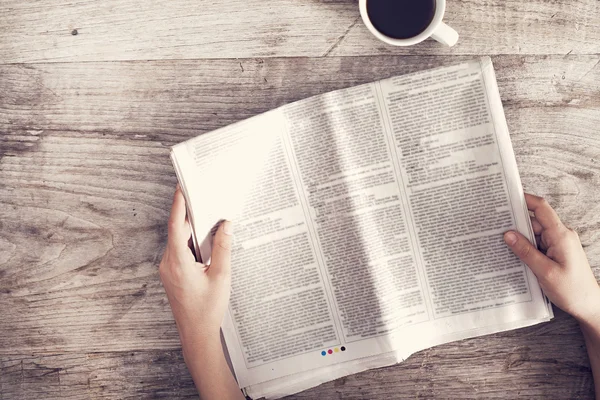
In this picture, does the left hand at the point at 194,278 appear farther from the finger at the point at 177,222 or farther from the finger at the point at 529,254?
the finger at the point at 529,254

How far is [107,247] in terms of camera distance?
0.68 meters

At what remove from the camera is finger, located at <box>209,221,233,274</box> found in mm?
620

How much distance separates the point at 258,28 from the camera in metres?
0.64

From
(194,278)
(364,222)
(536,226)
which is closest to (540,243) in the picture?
(536,226)

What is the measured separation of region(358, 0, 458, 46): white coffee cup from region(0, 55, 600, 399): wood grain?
5 centimetres

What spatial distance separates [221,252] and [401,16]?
381mm

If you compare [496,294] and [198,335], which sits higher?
[496,294]

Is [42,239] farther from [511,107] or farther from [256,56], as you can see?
[511,107]

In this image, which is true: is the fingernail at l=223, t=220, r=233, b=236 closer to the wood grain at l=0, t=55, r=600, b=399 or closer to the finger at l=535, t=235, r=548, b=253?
the wood grain at l=0, t=55, r=600, b=399

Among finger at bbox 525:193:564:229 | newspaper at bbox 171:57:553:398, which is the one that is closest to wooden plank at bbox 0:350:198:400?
newspaper at bbox 171:57:553:398

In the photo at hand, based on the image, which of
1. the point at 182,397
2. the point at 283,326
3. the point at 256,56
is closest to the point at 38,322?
the point at 182,397

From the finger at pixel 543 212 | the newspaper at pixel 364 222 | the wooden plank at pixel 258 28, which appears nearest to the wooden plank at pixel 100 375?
the newspaper at pixel 364 222

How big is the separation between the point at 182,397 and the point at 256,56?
502 millimetres

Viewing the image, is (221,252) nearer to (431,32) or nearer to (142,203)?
(142,203)
